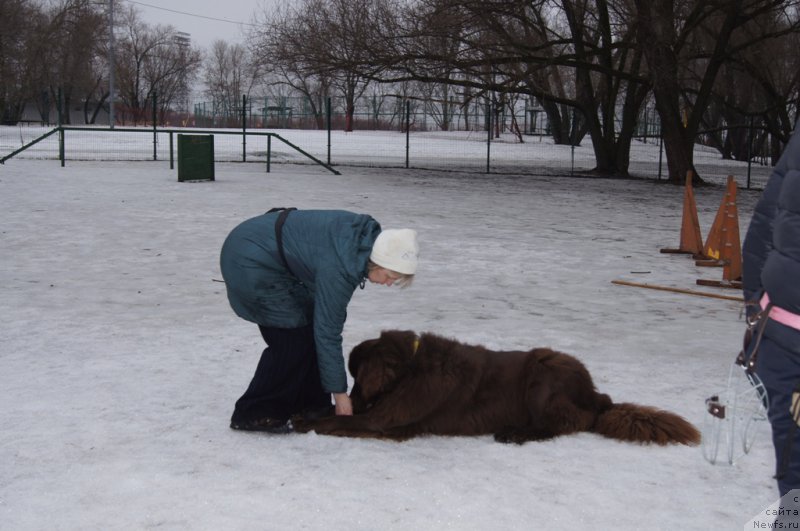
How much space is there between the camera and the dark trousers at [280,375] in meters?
3.95

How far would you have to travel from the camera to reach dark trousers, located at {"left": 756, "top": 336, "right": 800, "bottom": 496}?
2.25 meters

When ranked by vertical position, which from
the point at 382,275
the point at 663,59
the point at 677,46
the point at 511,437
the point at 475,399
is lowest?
the point at 511,437

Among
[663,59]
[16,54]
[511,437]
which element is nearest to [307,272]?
[511,437]

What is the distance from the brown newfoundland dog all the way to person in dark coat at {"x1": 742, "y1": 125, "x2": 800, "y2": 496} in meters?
1.63

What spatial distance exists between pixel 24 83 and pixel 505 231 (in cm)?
4349

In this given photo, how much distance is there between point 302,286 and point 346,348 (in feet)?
5.39

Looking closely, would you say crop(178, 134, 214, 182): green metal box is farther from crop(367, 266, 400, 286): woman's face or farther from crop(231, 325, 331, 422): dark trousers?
crop(367, 266, 400, 286): woman's face

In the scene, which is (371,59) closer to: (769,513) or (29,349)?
(29,349)

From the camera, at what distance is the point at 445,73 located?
19.4m

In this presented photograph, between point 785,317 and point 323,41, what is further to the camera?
point 323,41

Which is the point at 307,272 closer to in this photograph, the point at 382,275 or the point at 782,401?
the point at 382,275

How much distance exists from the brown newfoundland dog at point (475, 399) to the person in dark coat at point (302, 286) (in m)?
0.16

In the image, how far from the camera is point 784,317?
2262 millimetres

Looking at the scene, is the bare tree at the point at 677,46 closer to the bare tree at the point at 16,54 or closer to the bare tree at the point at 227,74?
the bare tree at the point at 16,54
